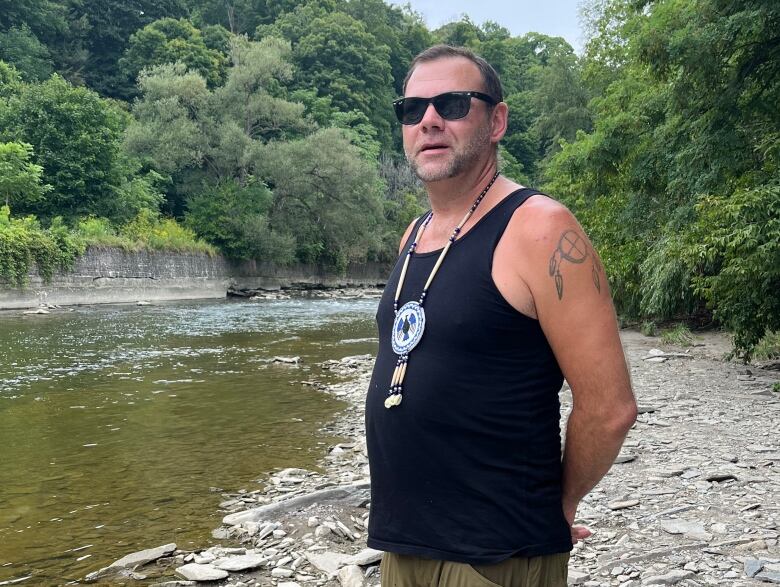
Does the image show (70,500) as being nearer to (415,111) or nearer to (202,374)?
(415,111)

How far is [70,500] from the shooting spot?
5988 millimetres

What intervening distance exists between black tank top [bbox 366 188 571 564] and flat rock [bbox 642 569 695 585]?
226cm

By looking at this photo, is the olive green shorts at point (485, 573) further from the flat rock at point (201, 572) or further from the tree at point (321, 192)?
the tree at point (321, 192)

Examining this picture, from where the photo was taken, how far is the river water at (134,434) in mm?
5262

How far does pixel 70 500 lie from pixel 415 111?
535 centimetres

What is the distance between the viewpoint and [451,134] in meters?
2.05

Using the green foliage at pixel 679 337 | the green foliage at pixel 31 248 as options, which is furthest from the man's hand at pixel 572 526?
the green foliage at pixel 31 248

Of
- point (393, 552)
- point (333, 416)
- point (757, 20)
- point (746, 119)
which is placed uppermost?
point (757, 20)

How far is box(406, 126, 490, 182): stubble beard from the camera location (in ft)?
6.63

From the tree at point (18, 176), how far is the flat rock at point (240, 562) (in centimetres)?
3200

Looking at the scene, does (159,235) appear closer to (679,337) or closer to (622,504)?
(679,337)

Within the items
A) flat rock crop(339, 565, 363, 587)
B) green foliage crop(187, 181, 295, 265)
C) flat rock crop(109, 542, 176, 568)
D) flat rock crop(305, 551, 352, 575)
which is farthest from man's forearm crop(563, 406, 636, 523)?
green foliage crop(187, 181, 295, 265)

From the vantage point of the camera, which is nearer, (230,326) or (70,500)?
(70,500)

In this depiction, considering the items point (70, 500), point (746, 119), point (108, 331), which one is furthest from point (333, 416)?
point (108, 331)
